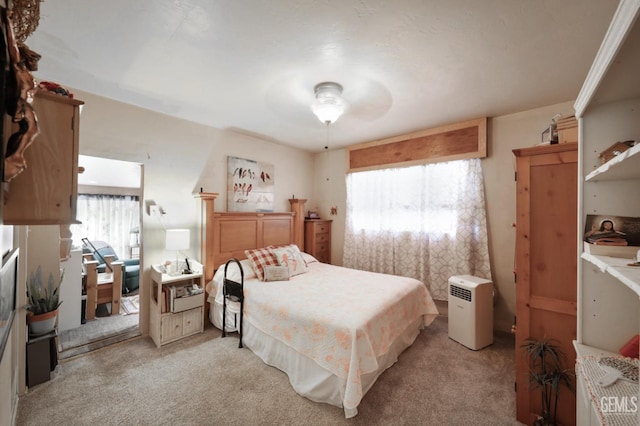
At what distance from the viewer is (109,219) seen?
18.4 feet

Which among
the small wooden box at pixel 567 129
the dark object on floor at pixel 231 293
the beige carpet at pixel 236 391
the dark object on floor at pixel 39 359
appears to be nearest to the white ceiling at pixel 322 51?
the small wooden box at pixel 567 129

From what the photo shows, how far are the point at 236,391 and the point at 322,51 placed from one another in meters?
2.73

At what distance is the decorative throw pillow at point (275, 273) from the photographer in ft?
9.75

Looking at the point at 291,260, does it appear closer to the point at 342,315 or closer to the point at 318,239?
the point at 318,239

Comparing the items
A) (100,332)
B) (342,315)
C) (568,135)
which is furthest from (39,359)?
(568,135)

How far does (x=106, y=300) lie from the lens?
11.7 ft

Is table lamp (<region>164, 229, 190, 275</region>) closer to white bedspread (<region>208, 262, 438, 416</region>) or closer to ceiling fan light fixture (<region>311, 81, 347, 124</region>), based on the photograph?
white bedspread (<region>208, 262, 438, 416</region>)

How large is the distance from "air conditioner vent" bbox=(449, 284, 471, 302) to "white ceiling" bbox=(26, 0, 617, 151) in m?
2.05

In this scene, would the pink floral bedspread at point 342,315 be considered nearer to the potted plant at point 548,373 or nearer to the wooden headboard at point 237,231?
the wooden headboard at point 237,231

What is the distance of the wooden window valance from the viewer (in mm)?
3127

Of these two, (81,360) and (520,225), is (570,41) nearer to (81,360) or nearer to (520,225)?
(520,225)

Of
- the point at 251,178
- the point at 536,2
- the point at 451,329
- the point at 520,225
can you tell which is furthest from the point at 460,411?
the point at 251,178

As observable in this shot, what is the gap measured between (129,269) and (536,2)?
597cm

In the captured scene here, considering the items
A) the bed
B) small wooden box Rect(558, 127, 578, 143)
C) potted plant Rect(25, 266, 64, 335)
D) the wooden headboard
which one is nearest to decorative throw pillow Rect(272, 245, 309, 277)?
the bed
